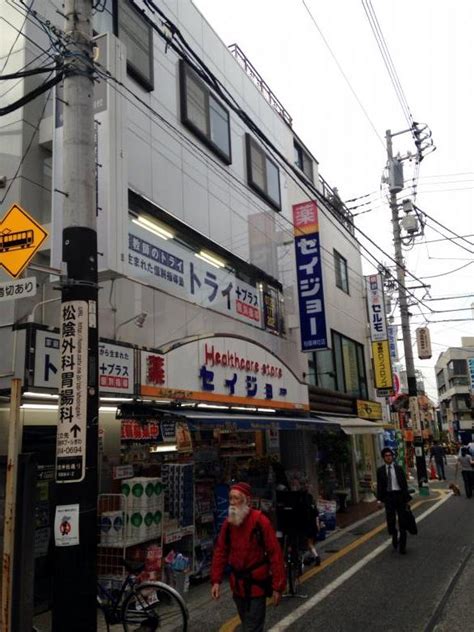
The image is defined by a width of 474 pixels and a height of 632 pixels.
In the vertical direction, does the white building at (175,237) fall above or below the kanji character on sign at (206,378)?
above

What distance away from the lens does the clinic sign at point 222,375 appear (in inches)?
349

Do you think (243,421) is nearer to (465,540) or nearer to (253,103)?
(465,540)

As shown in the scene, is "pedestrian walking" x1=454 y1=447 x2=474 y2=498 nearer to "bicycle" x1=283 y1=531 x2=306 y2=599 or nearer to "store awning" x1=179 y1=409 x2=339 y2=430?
"store awning" x1=179 y1=409 x2=339 y2=430

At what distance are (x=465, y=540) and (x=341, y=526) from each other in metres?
3.47

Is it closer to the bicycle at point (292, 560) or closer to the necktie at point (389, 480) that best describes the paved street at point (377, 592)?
the bicycle at point (292, 560)

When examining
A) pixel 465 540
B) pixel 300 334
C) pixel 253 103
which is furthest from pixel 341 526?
pixel 253 103

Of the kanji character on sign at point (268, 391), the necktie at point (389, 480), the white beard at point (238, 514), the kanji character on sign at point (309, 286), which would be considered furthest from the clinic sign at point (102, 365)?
the kanji character on sign at point (309, 286)

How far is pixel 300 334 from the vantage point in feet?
52.0

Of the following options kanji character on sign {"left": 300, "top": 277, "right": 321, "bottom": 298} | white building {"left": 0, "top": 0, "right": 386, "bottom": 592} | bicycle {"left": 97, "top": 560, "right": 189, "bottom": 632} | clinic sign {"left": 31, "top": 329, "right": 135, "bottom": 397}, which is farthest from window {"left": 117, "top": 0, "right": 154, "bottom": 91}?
bicycle {"left": 97, "top": 560, "right": 189, "bottom": 632}

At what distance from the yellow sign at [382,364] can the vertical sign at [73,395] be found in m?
18.0

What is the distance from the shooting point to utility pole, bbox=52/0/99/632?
452 cm

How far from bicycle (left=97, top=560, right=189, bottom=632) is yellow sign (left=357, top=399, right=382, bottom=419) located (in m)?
14.8

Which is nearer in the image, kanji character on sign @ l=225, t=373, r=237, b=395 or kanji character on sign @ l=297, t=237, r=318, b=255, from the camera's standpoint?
kanji character on sign @ l=225, t=373, r=237, b=395

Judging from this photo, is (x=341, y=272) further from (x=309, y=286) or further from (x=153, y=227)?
(x=153, y=227)
